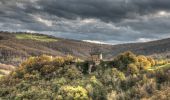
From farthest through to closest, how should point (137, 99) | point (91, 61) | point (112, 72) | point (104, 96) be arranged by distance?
point (91, 61), point (112, 72), point (104, 96), point (137, 99)

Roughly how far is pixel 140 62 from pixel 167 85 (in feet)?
118

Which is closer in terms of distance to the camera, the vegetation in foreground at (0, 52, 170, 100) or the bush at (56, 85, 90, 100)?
the vegetation in foreground at (0, 52, 170, 100)

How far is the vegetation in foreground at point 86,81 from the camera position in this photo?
144375 mm

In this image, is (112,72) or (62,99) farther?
(112,72)

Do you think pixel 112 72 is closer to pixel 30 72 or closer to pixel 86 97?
pixel 86 97

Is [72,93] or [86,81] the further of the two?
[86,81]

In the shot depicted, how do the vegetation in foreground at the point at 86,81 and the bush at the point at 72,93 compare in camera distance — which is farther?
the bush at the point at 72,93

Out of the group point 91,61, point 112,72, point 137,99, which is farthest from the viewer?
point 91,61

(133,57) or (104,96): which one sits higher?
(133,57)

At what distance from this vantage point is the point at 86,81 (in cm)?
16112

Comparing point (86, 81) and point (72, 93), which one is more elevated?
point (86, 81)

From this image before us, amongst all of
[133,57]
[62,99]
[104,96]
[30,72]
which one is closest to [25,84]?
[30,72]

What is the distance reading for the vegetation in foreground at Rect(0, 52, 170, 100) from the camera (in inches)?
5684

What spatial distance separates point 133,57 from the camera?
179 meters
